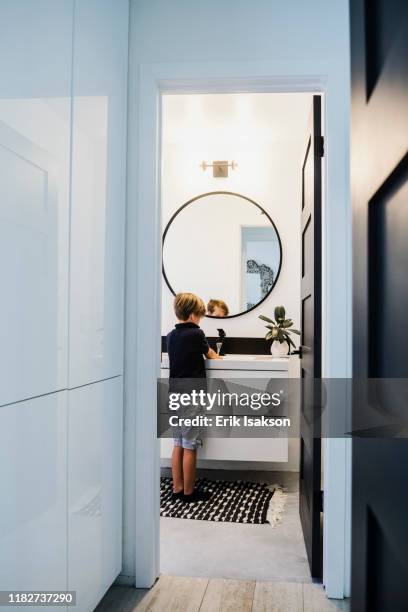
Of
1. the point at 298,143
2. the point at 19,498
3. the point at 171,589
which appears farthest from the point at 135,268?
the point at 298,143

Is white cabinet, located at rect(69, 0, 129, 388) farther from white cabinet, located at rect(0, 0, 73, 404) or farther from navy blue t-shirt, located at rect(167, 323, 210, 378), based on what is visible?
navy blue t-shirt, located at rect(167, 323, 210, 378)

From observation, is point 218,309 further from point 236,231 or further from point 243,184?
point 243,184

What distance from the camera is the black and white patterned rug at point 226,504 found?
9.78ft

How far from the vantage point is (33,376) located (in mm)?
1379

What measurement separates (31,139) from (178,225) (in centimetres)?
284

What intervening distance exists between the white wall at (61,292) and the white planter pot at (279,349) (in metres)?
1.80

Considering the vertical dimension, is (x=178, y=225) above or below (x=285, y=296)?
above

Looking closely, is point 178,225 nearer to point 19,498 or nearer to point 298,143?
point 298,143

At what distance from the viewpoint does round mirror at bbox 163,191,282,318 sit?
4086mm

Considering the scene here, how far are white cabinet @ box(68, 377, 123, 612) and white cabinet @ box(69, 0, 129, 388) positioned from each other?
99mm

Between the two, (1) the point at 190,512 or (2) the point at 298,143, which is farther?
(2) the point at 298,143

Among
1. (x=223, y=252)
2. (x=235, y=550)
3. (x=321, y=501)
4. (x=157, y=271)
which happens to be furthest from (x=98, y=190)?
(x=223, y=252)

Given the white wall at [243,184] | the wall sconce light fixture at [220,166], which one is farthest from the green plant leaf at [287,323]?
the wall sconce light fixture at [220,166]

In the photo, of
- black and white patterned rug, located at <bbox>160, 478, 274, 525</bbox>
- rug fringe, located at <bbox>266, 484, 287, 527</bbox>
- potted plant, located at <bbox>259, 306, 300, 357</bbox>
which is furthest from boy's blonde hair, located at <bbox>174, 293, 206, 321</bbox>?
rug fringe, located at <bbox>266, 484, 287, 527</bbox>
